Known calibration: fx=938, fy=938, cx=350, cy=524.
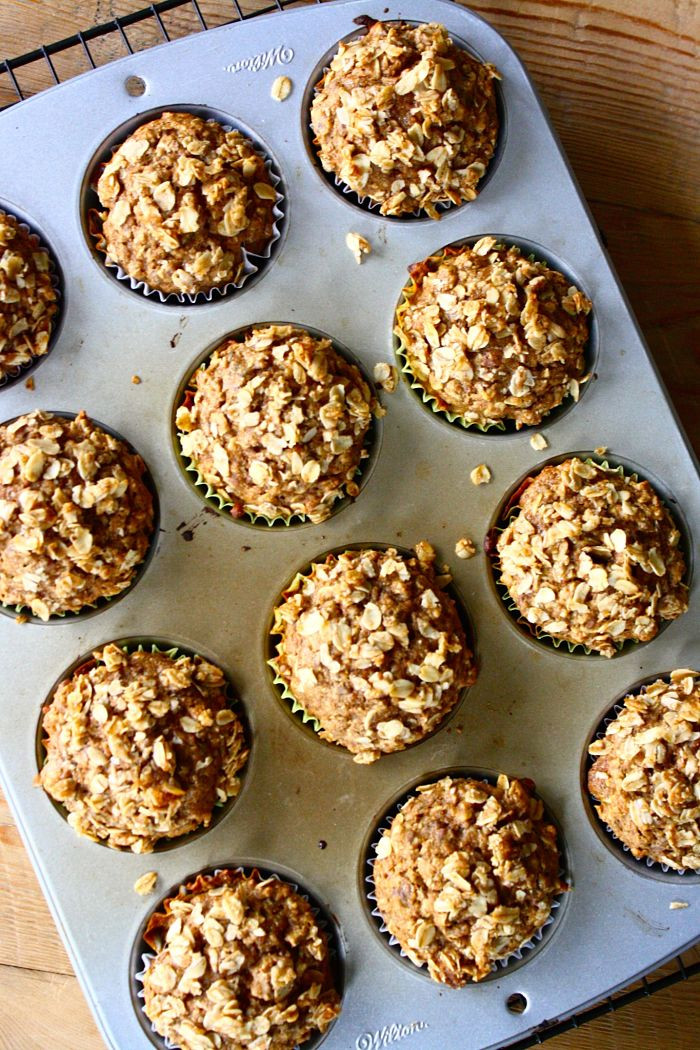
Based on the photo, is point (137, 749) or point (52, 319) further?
point (52, 319)

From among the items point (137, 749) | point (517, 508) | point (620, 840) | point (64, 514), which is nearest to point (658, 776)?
point (620, 840)

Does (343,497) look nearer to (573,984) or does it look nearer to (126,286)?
(126,286)

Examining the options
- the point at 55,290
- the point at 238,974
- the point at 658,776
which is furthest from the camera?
the point at 55,290

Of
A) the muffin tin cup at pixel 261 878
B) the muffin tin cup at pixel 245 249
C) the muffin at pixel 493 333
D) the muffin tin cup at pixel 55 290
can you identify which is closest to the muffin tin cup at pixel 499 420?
the muffin at pixel 493 333

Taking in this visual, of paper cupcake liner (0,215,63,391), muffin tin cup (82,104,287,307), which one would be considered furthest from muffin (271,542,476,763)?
paper cupcake liner (0,215,63,391)

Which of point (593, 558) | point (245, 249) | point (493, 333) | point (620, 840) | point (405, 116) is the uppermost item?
point (405, 116)

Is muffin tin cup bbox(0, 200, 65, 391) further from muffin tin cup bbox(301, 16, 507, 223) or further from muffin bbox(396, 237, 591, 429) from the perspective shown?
muffin bbox(396, 237, 591, 429)

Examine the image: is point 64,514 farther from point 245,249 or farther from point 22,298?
point 245,249
